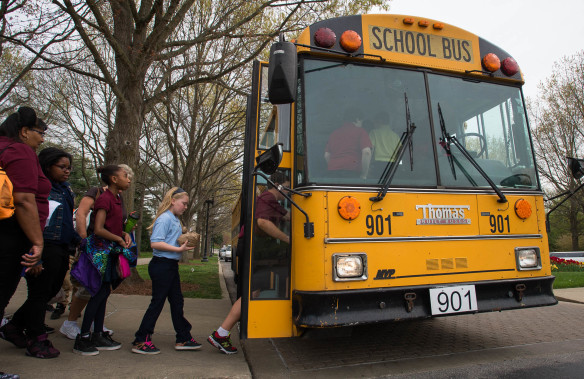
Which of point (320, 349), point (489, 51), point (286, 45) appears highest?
point (489, 51)

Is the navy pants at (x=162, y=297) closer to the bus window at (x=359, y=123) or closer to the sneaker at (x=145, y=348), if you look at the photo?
the sneaker at (x=145, y=348)

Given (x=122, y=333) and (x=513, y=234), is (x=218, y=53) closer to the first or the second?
(x=122, y=333)

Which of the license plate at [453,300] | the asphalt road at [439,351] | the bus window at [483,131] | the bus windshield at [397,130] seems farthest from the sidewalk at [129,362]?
the bus window at [483,131]

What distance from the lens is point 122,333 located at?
4.43m

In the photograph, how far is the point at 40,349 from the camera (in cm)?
340

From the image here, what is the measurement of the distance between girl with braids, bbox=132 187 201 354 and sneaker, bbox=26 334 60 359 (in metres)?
0.66

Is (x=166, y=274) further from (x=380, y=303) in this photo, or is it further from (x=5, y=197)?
(x=380, y=303)

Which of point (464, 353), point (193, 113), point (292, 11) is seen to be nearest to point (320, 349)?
point (464, 353)

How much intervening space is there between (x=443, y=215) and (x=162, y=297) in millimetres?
2624

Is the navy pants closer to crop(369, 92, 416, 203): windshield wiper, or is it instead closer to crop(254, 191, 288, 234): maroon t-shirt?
crop(254, 191, 288, 234): maroon t-shirt

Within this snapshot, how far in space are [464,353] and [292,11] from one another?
7.21 meters

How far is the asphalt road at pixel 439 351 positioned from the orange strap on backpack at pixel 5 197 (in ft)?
7.25

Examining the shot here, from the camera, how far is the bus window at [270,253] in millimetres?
3275

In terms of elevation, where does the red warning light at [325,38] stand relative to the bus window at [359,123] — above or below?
above
